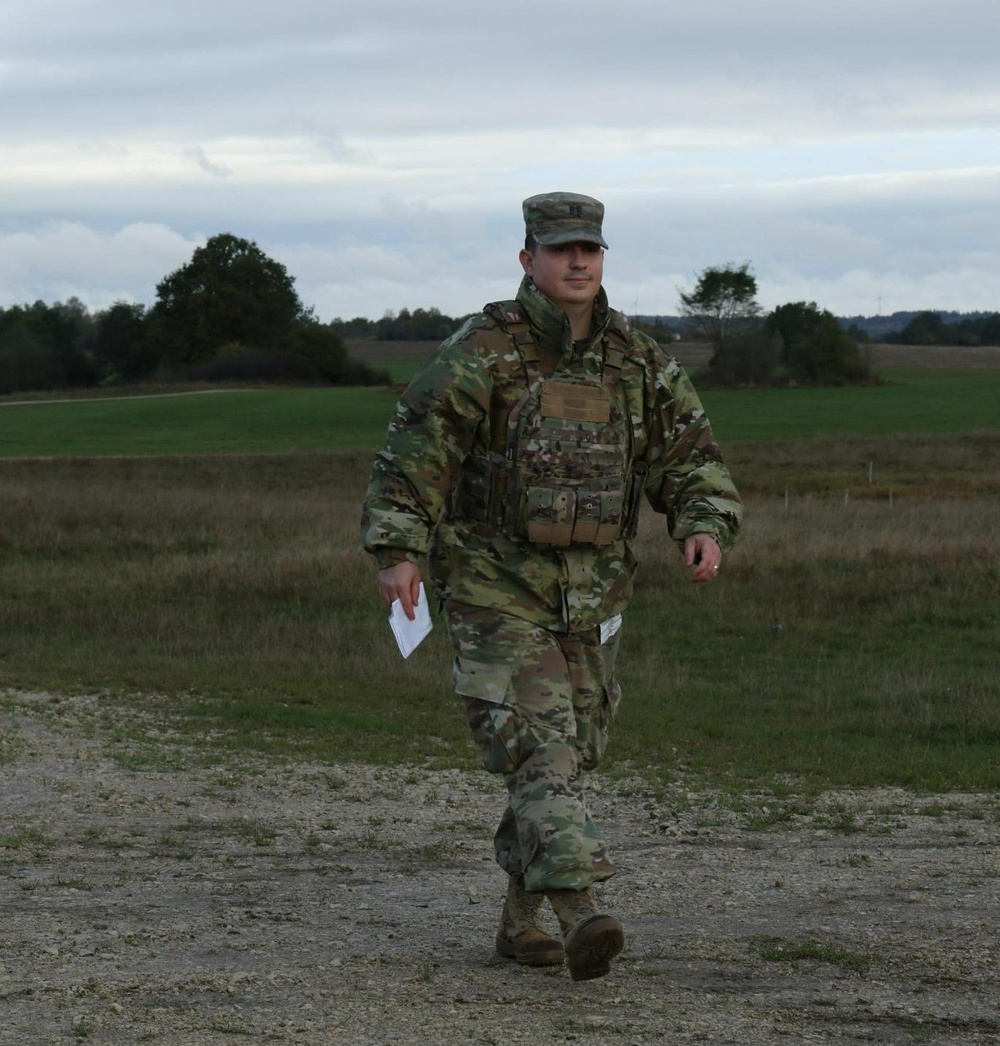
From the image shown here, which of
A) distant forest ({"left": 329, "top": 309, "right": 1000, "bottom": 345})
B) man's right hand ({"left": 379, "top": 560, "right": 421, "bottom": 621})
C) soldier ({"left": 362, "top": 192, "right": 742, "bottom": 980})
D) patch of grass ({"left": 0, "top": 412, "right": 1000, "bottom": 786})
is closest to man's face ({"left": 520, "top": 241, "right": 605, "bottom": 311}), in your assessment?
soldier ({"left": 362, "top": 192, "right": 742, "bottom": 980})

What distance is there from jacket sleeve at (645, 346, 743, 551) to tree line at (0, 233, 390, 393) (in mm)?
92994

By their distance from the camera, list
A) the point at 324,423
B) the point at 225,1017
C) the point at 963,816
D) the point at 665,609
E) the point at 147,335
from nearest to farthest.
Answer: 1. the point at 225,1017
2. the point at 963,816
3. the point at 665,609
4. the point at 324,423
5. the point at 147,335

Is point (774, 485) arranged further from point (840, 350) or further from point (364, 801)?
point (840, 350)

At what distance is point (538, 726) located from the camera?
494cm

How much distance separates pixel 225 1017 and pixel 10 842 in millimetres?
2834

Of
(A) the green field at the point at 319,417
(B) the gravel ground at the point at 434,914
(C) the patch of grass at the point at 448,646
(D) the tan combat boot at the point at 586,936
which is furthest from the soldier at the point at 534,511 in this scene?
(A) the green field at the point at 319,417

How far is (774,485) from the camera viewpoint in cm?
3584

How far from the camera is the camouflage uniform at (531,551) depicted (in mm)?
4922

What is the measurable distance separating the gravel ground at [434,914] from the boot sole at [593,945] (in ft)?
0.30

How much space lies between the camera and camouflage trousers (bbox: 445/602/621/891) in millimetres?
4797

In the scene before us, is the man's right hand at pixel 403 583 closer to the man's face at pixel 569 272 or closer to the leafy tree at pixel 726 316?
the man's face at pixel 569 272

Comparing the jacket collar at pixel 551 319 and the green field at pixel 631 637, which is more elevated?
the jacket collar at pixel 551 319

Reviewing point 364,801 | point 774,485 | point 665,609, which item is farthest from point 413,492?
point 774,485

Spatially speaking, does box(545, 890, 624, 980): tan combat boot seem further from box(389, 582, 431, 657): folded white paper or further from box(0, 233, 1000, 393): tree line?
box(0, 233, 1000, 393): tree line
